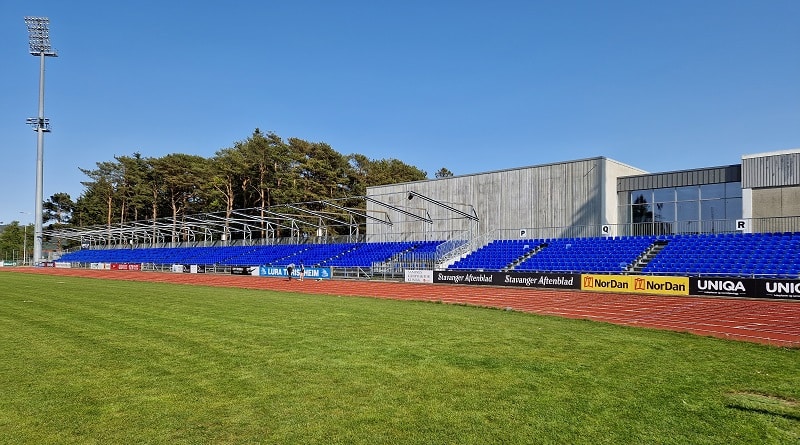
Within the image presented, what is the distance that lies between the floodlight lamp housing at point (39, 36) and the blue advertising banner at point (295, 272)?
184 ft

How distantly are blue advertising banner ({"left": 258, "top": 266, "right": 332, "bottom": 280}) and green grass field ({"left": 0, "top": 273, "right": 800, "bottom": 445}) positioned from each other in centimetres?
2520

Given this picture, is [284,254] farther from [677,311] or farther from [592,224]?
[677,311]

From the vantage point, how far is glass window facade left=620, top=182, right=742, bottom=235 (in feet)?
89.3

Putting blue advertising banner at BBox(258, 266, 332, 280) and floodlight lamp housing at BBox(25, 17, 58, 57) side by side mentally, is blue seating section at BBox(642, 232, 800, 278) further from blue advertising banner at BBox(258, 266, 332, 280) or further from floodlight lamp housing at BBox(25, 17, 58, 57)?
floodlight lamp housing at BBox(25, 17, 58, 57)

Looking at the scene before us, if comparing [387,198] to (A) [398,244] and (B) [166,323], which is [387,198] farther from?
(B) [166,323]

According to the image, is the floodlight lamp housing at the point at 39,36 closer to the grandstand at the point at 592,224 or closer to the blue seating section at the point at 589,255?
the grandstand at the point at 592,224

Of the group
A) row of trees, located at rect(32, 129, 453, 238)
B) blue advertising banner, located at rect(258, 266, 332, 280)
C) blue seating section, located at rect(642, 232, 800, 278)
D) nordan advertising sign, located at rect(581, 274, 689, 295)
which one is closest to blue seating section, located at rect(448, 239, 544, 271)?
nordan advertising sign, located at rect(581, 274, 689, 295)

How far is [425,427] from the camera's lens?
4.64 meters

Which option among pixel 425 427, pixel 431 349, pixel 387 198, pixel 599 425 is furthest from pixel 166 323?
pixel 387 198

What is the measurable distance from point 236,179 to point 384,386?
6812cm

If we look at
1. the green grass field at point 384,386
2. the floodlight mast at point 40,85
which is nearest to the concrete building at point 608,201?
the green grass field at point 384,386

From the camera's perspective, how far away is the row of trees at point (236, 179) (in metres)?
64.1

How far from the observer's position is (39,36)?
6856 cm

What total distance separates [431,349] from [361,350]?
1.21m
